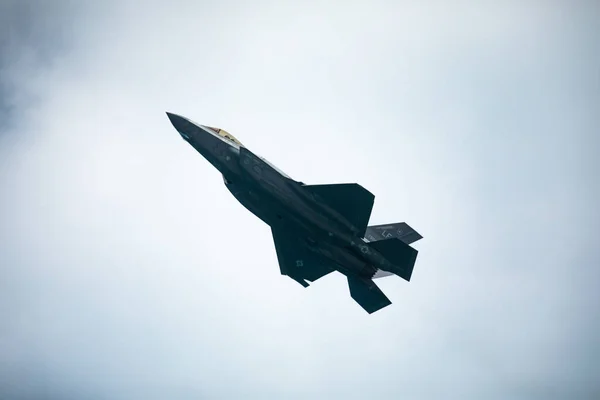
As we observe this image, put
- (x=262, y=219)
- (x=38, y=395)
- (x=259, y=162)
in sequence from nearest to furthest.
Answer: (x=259, y=162)
(x=262, y=219)
(x=38, y=395)

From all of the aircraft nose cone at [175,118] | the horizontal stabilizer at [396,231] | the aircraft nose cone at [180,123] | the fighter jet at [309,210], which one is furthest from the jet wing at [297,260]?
the aircraft nose cone at [175,118]

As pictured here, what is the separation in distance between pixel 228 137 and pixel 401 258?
15.2 metres

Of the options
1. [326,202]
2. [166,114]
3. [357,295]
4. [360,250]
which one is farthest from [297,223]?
[166,114]

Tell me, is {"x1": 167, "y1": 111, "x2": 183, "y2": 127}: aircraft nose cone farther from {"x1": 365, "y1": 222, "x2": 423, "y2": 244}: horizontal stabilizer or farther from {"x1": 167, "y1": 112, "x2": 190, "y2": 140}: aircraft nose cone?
{"x1": 365, "y1": 222, "x2": 423, "y2": 244}: horizontal stabilizer

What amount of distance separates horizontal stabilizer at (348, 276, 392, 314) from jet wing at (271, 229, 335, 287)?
6.67 ft

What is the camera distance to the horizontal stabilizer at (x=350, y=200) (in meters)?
32.8

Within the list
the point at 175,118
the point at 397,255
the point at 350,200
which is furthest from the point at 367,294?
the point at 175,118

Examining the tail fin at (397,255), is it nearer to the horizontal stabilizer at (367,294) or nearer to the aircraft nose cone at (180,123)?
the horizontal stabilizer at (367,294)

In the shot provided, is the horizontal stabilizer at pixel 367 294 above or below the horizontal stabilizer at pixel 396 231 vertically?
below

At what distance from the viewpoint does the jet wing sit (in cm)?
3603

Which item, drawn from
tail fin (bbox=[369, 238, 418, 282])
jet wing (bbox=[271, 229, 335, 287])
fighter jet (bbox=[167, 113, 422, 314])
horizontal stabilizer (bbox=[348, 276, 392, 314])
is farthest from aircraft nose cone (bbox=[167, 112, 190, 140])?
horizontal stabilizer (bbox=[348, 276, 392, 314])

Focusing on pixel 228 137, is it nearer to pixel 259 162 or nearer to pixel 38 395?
pixel 259 162

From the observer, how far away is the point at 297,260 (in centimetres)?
3716

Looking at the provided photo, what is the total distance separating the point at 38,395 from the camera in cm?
14188
